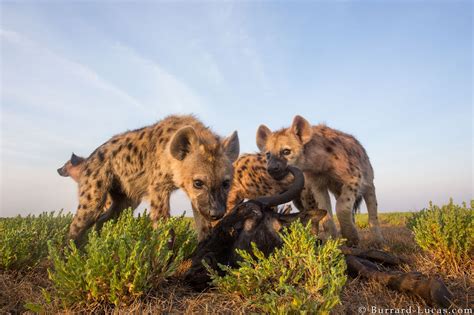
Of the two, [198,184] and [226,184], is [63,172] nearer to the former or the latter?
[198,184]

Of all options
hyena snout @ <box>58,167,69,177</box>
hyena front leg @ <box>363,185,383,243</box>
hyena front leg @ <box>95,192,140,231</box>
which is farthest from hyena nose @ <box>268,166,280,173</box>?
hyena snout @ <box>58,167,69,177</box>

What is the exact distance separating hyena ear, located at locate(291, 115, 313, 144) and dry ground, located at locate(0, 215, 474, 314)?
10.0ft

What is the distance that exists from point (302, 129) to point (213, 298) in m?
4.34

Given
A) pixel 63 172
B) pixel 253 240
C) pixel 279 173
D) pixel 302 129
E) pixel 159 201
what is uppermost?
pixel 302 129

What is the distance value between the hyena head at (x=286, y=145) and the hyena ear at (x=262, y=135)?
1.22ft

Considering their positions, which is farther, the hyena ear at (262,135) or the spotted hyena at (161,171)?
the hyena ear at (262,135)

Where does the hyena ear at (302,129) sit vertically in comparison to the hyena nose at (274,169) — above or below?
above

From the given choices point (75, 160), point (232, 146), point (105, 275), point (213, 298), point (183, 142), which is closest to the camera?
point (105, 275)

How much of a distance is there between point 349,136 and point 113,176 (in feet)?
16.1

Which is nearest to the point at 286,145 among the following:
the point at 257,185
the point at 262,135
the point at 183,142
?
the point at 262,135

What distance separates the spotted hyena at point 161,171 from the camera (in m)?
4.45

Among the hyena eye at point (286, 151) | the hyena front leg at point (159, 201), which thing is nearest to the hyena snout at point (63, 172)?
the hyena front leg at point (159, 201)

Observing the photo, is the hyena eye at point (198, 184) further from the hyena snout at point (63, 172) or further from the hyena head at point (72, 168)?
the hyena snout at point (63, 172)

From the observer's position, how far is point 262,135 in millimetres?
7320
